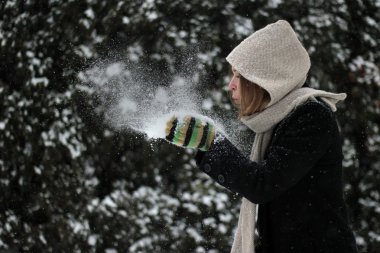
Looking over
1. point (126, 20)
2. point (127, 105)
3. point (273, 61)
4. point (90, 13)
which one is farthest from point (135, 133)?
point (273, 61)

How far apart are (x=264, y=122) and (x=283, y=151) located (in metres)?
0.19

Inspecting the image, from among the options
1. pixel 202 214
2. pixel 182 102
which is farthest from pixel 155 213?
pixel 182 102

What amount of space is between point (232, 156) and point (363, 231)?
8.51 ft

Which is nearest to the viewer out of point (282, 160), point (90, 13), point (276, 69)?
point (282, 160)

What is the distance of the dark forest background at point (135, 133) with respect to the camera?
3.75 meters

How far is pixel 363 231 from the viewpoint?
148 inches

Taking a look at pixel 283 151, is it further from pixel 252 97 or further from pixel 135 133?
pixel 135 133

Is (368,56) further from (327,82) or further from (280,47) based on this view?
(280,47)

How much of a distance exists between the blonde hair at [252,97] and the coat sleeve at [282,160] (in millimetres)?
155

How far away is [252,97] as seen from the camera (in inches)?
67.1

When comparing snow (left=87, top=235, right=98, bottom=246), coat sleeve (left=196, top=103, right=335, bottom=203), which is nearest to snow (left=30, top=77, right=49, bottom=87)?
snow (left=87, top=235, right=98, bottom=246)

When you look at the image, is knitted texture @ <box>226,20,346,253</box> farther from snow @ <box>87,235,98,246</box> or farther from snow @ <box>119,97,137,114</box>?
snow @ <box>87,235,98,246</box>

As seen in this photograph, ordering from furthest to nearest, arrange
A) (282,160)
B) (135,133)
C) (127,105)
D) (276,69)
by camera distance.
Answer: (135,133) → (127,105) → (276,69) → (282,160)

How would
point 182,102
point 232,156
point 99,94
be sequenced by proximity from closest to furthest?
point 232,156 < point 182,102 < point 99,94
